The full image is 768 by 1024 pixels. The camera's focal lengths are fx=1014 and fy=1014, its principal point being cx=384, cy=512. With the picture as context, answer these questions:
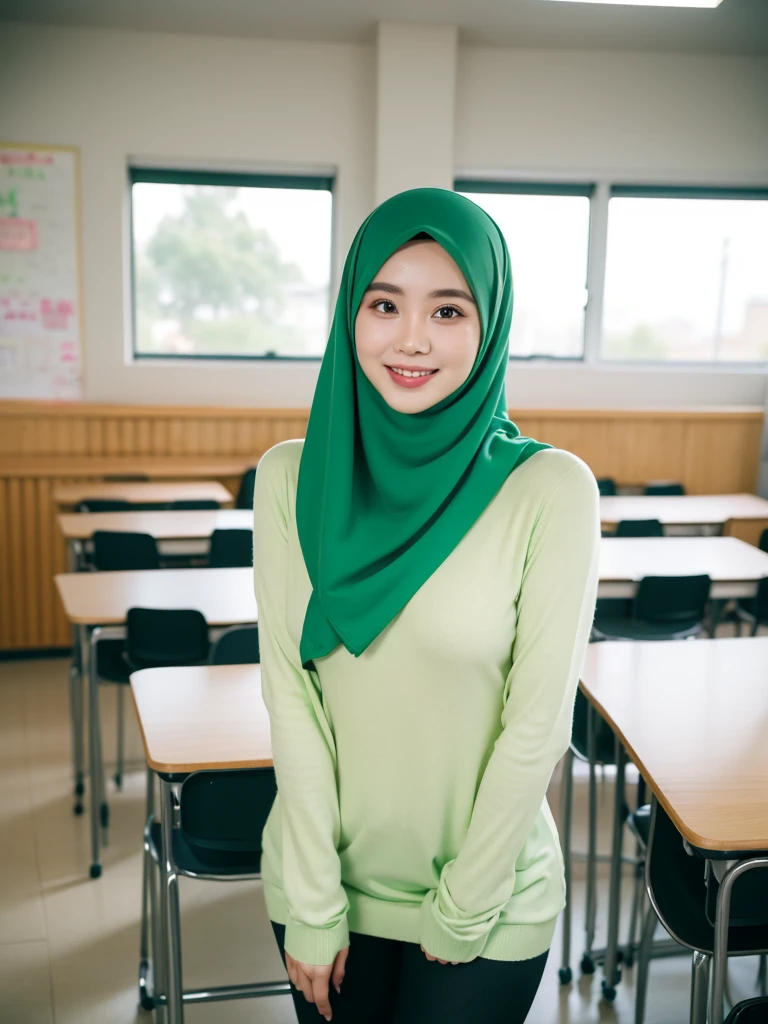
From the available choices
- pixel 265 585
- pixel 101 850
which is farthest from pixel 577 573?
pixel 101 850

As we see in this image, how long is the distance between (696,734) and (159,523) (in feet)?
8.58

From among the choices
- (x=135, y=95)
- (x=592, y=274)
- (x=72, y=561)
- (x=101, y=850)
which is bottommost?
(x=101, y=850)

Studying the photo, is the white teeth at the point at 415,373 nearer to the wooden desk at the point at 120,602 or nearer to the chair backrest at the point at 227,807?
the chair backrest at the point at 227,807

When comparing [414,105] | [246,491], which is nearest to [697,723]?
[246,491]

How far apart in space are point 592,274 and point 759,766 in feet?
15.2

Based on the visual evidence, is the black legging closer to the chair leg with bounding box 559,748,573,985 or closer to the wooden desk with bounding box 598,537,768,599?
the chair leg with bounding box 559,748,573,985

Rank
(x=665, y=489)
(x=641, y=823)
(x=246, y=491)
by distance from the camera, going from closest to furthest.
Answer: (x=641, y=823), (x=246, y=491), (x=665, y=489)

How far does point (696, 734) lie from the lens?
1.96 m

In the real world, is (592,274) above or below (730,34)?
below

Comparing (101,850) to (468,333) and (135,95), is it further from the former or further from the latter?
(135,95)

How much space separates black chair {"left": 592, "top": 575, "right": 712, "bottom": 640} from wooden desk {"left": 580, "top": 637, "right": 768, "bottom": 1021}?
2.66 ft

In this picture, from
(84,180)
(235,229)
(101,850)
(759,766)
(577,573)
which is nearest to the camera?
(577,573)

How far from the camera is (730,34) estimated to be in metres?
5.35

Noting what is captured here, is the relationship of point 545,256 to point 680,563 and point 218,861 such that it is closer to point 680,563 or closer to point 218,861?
point 680,563
